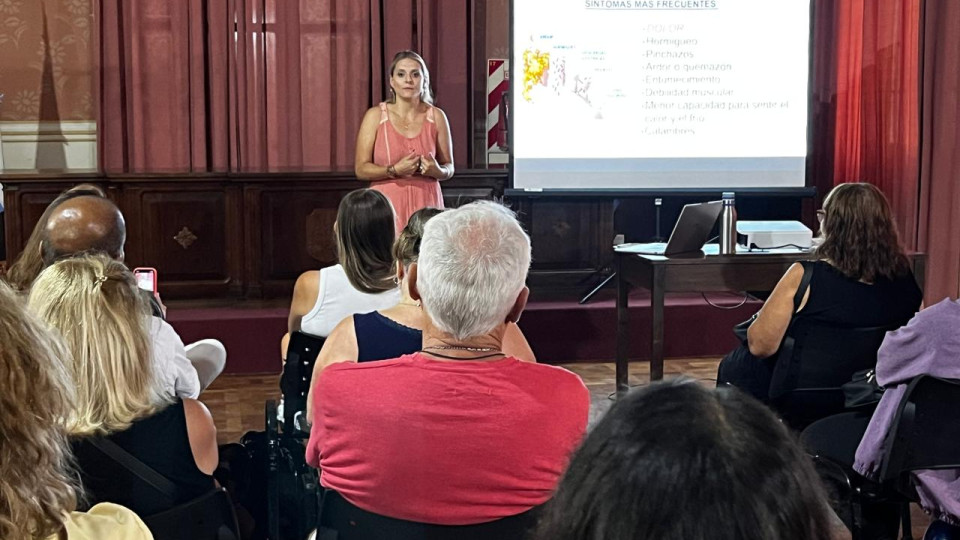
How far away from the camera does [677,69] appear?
5730mm

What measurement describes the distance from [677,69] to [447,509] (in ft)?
15.1

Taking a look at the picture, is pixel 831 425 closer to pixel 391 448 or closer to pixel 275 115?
pixel 391 448

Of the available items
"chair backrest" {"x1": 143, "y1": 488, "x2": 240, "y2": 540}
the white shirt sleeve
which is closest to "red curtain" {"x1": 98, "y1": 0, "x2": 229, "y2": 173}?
the white shirt sleeve

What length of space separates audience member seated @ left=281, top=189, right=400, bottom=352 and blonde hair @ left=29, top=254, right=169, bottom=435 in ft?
3.62

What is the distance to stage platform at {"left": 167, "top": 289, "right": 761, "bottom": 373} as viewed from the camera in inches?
209

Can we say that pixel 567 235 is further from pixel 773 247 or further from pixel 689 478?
pixel 689 478

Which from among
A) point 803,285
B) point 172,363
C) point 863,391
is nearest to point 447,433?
point 172,363

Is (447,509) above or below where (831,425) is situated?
above

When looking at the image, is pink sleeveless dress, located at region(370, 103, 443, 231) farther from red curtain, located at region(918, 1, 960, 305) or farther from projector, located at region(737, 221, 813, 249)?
red curtain, located at region(918, 1, 960, 305)

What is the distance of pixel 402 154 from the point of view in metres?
4.71

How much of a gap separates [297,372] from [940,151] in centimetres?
360

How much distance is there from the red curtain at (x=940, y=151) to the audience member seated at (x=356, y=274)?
3190 millimetres

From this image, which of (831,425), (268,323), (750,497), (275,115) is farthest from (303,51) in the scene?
(750,497)

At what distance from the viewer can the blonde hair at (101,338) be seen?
1692mm
